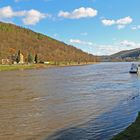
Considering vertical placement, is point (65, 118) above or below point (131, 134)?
below

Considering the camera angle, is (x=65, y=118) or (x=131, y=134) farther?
(x=65, y=118)

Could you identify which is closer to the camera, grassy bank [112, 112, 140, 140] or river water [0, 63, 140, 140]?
grassy bank [112, 112, 140, 140]

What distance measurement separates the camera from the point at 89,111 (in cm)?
3194

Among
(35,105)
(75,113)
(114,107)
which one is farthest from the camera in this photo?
(35,105)

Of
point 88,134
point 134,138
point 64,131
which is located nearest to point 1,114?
point 64,131

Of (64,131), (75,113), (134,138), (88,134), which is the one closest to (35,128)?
(64,131)

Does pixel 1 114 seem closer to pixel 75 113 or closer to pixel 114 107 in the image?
pixel 75 113

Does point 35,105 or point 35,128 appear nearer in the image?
point 35,128

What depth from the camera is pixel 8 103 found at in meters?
38.5

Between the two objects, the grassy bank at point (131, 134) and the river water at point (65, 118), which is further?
the river water at point (65, 118)

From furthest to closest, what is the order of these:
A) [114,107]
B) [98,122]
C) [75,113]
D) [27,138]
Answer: [114,107] < [75,113] < [98,122] < [27,138]

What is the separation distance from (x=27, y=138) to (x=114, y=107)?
13.9 metres

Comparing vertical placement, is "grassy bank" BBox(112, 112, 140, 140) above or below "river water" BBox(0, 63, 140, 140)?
above

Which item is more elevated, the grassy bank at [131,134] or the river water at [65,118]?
the grassy bank at [131,134]
